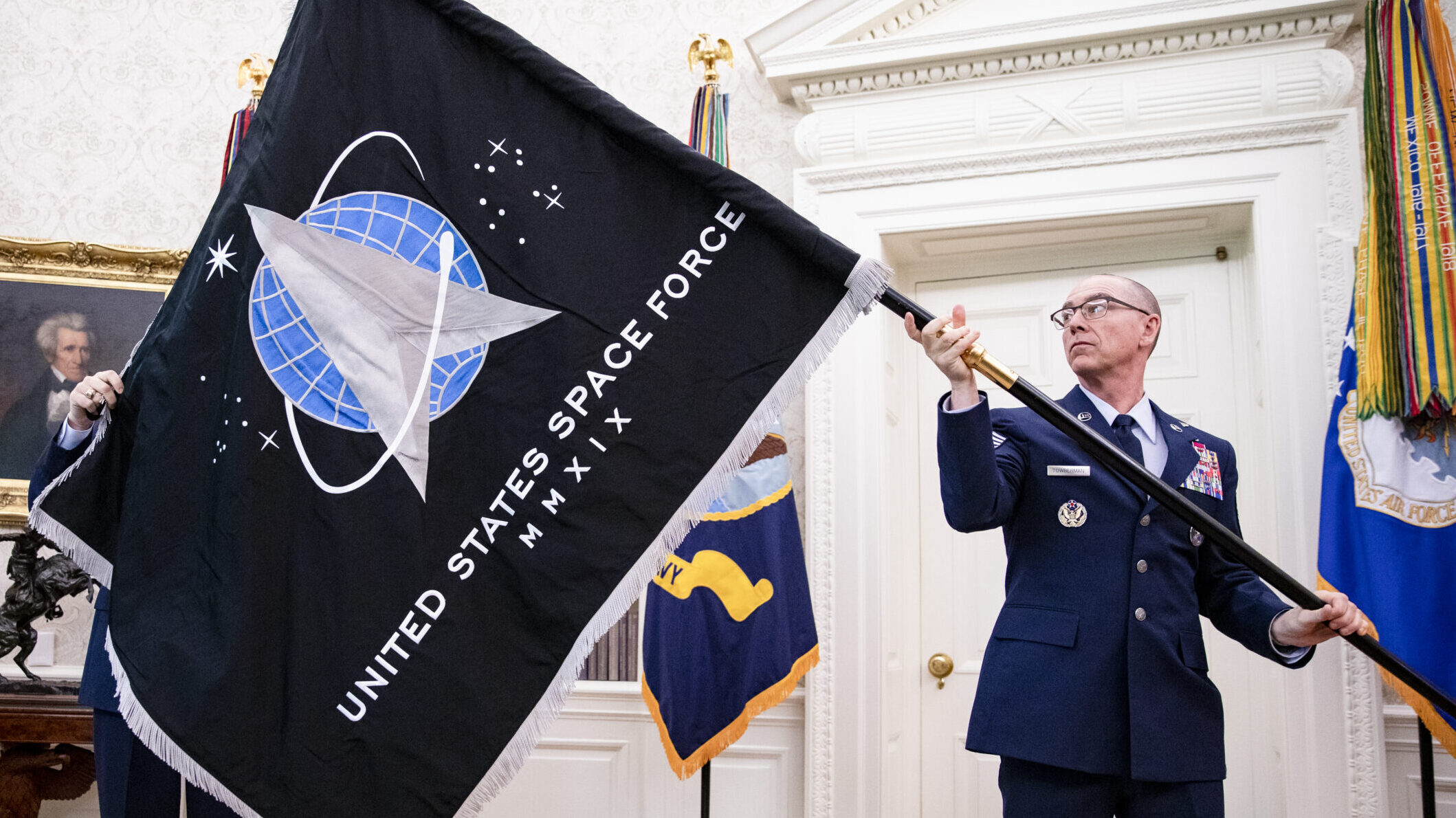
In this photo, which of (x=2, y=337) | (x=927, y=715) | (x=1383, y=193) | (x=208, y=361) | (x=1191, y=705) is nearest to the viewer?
(x=208, y=361)

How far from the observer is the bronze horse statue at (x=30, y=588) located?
319cm

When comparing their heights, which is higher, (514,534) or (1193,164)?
(1193,164)

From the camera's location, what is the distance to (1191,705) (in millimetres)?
1738

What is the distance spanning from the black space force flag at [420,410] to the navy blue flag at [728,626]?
1.53 m

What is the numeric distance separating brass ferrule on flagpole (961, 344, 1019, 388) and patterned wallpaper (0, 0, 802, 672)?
250 centimetres

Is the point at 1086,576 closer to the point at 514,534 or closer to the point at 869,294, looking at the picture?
the point at 869,294

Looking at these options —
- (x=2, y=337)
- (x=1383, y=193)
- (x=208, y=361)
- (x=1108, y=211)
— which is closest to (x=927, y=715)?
(x=1108, y=211)

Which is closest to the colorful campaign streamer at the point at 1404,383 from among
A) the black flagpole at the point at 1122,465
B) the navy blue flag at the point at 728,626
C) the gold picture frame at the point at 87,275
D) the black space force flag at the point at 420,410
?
the black flagpole at the point at 1122,465

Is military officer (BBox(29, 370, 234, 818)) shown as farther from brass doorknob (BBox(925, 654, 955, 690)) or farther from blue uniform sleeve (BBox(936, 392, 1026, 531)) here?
brass doorknob (BBox(925, 654, 955, 690))

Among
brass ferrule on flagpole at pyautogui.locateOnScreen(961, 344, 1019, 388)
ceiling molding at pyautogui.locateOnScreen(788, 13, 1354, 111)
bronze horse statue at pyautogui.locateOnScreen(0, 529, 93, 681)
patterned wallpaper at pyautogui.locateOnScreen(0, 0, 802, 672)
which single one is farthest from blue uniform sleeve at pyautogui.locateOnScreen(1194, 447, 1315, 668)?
bronze horse statue at pyautogui.locateOnScreen(0, 529, 93, 681)

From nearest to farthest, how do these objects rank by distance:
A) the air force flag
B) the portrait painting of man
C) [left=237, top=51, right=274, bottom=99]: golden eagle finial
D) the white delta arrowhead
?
the white delta arrowhead → the air force flag → [left=237, top=51, right=274, bottom=99]: golden eagle finial → the portrait painting of man

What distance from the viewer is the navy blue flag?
2.89m

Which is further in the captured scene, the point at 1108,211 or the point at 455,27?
the point at 1108,211

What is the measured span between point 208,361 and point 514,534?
1.73 ft
